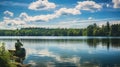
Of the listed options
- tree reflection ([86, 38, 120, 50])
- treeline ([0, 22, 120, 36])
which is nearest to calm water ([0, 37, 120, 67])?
tree reflection ([86, 38, 120, 50])

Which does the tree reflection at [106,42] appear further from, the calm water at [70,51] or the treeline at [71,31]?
the treeline at [71,31]

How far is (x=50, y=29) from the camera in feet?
38.1

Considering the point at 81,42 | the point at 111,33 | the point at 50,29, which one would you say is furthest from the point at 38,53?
the point at 111,33

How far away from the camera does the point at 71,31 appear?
38.6 ft

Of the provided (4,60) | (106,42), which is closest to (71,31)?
(106,42)

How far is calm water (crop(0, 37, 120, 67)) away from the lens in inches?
415

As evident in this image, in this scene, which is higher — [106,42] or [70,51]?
[106,42]

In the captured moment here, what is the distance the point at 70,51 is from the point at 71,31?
0.76m

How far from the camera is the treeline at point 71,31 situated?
1123 cm

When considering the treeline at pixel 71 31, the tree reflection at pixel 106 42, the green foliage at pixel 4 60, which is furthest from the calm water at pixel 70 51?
the green foliage at pixel 4 60

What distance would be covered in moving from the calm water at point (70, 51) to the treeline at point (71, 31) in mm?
173

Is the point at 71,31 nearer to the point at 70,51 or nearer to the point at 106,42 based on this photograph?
the point at 70,51

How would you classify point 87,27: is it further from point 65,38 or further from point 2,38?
point 2,38

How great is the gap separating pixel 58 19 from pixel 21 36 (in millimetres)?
1591
